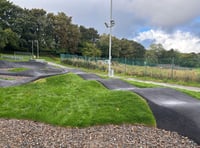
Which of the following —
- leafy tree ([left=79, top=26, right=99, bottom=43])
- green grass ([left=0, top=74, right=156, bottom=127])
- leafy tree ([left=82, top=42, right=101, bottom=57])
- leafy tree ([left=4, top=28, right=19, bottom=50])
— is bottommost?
green grass ([left=0, top=74, right=156, bottom=127])

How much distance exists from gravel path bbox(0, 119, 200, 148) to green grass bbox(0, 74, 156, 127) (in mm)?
373

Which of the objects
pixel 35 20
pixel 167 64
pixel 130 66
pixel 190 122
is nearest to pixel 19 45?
pixel 35 20

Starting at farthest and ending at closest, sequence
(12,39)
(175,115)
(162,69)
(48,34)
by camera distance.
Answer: (48,34) → (12,39) → (162,69) → (175,115)

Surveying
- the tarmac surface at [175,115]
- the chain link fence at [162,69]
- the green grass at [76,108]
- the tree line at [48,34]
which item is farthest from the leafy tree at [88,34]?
the tarmac surface at [175,115]

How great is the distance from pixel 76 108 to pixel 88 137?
1.98m

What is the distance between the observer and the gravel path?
493 centimetres

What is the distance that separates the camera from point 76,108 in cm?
730

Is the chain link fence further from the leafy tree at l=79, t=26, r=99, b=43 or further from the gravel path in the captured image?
the leafy tree at l=79, t=26, r=99, b=43

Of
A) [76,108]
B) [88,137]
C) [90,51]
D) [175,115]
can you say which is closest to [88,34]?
[90,51]

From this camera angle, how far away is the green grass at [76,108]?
6.34 meters

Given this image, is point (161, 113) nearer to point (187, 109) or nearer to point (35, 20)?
point (187, 109)

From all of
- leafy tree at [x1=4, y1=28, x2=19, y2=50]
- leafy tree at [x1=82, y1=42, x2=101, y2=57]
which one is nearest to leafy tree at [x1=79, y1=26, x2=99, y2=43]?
leafy tree at [x1=82, y1=42, x2=101, y2=57]

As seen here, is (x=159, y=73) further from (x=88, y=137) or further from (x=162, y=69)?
(x=88, y=137)

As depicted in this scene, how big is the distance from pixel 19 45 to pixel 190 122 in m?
57.7
